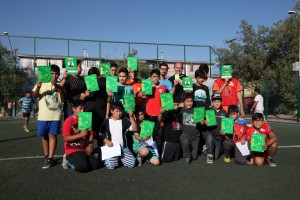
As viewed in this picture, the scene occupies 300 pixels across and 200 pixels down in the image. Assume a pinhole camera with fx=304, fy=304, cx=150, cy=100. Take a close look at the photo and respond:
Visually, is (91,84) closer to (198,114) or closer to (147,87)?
(147,87)

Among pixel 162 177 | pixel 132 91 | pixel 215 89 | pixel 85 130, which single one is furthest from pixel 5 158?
pixel 215 89

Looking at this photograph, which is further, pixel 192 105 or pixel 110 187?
pixel 192 105

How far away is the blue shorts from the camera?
468 cm

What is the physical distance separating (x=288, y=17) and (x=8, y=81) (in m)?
21.2

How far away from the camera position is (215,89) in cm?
573

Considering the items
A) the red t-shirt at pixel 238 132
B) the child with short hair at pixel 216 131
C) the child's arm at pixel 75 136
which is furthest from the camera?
the child with short hair at pixel 216 131

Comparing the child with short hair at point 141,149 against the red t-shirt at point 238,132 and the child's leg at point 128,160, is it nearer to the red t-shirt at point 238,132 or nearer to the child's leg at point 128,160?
the child's leg at point 128,160

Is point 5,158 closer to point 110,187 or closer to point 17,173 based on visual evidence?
point 17,173

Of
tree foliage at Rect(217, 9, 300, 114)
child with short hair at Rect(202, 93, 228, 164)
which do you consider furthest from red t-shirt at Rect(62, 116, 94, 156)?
tree foliage at Rect(217, 9, 300, 114)

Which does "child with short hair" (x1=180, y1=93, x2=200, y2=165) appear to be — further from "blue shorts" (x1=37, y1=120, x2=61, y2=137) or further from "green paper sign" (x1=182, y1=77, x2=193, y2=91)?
"blue shorts" (x1=37, y1=120, x2=61, y2=137)

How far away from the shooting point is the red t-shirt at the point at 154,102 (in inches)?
209

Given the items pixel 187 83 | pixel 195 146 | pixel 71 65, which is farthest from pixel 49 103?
pixel 195 146

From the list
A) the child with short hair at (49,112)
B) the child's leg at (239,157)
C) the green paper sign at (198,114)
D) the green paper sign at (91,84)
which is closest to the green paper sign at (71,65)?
the child with short hair at (49,112)

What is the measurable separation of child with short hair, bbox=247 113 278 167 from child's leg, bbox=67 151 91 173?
8.75 ft
